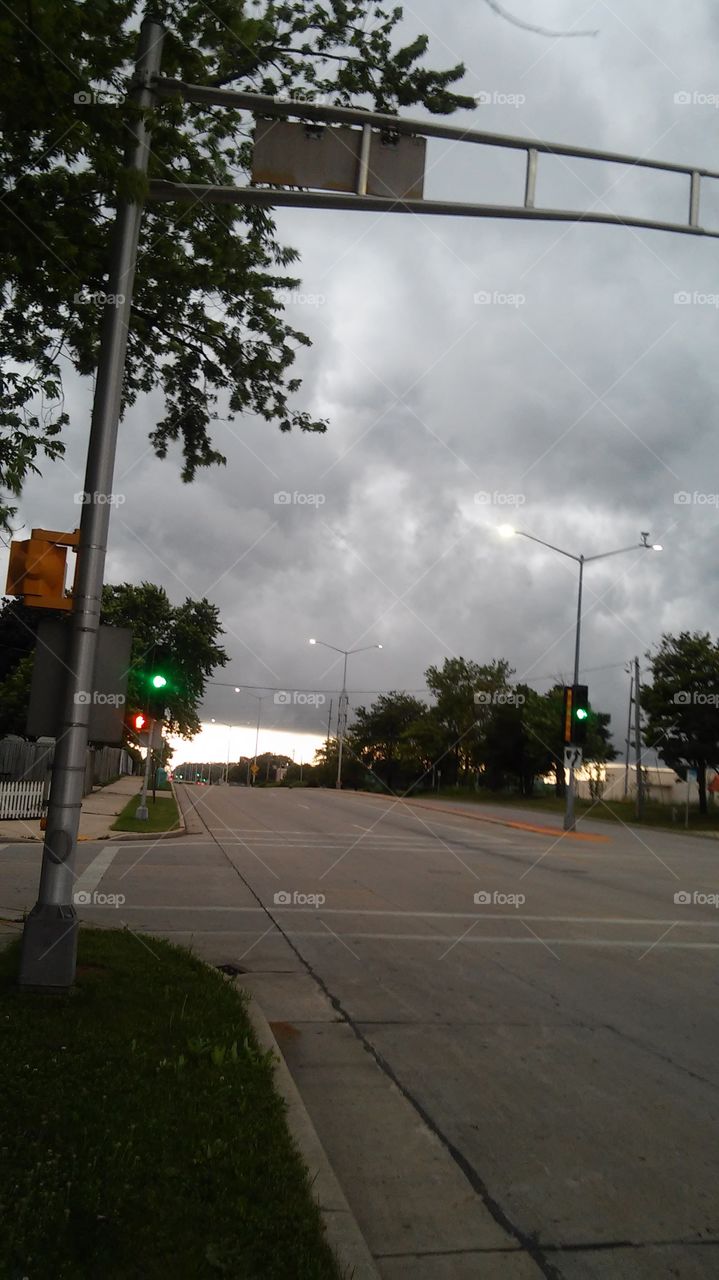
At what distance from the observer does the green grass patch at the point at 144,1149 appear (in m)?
3.56

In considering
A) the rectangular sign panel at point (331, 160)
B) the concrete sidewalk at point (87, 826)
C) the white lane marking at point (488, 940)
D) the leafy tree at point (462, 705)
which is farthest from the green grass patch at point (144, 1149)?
the leafy tree at point (462, 705)

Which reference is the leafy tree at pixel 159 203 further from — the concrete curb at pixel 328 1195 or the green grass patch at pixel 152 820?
the green grass patch at pixel 152 820

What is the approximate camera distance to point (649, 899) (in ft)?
48.9

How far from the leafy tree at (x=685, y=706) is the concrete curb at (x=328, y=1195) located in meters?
40.4

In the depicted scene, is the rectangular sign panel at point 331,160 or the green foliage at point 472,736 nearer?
the rectangular sign panel at point 331,160

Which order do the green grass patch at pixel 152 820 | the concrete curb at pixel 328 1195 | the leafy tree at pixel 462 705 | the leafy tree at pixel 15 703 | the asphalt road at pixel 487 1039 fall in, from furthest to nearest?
the leafy tree at pixel 462 705 < the leafy tree at pixel 15 703 < the green grass patch at pixel 152 820 < the asphalt road at pixel 487 1039 < the concrete curb at pixel 328 1195

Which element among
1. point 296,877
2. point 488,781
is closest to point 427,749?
point 488,781

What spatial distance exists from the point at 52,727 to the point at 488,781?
7253cm

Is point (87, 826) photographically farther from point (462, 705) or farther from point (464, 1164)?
point (462, 705)

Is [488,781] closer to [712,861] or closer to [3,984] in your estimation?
[712,861]

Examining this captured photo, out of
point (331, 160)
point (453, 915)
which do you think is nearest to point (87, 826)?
point (453, 915)

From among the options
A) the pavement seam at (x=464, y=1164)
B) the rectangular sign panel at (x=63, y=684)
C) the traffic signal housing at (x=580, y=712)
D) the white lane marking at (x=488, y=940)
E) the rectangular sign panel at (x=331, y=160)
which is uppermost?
the rectangular sign panel at (x=331, y=160)

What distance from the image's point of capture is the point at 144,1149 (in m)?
4.40

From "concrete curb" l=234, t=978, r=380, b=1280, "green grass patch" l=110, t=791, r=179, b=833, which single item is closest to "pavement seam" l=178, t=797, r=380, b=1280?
"concrete curb" l=234, t=978, r=380, b=1280
